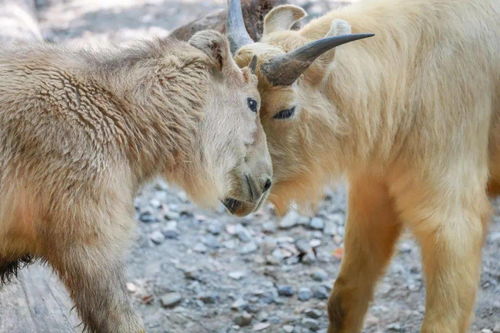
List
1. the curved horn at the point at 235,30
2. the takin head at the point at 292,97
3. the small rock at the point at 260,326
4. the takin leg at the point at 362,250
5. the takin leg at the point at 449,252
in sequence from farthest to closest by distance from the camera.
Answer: the small rock at the point at 260,326
the takin leg at the point at 362,250
the curved horn at the point at 235,30
the takin leg at the point at 449,252
the takin head at the point at 292,97

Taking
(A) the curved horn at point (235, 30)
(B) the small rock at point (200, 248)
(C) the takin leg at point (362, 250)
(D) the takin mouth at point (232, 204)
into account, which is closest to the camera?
(D) the takin mouth at point (232, 204)

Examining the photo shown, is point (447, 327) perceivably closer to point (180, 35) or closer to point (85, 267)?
point (85, 267)

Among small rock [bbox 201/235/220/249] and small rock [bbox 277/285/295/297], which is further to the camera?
small rock [bbox 201/235/220/249]

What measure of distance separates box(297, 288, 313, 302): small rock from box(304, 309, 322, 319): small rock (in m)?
0.18

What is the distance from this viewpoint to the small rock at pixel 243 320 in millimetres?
5695

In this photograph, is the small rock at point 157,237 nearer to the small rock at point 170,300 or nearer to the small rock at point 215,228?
the small rock at point 215,228

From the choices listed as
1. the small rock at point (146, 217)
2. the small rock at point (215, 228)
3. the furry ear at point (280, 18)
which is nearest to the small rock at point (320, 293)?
the small rock at point (215, 228)

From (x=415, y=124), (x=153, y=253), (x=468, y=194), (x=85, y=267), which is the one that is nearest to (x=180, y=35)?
(x=153, y=253)

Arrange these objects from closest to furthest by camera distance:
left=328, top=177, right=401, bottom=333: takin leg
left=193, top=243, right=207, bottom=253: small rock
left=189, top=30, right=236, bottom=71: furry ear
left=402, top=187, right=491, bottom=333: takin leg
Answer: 1. left=189, top=30, right=236, bottom=71: furry ear
2. left=402, top=187, right=491, bottom=333: takin leg
3. left=328, top=177, right=401, bottom=333: takin leg
4. left=193, top=243, right=207, bottom=253: small rock

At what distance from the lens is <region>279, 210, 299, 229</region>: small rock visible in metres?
6.91

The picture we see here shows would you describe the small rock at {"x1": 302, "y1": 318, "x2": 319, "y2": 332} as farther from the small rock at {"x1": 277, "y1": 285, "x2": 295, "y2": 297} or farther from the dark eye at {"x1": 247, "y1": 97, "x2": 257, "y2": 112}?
the dark eye at {"x1": 247, "y1": 97, "x2": 257, "y2": 112}

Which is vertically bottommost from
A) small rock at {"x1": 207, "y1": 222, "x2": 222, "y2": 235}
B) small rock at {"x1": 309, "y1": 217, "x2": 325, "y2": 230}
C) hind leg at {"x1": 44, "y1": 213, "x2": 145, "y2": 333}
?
small rock at {"x1": 309, "y1": 217, "x2": 325, "y2": 230}

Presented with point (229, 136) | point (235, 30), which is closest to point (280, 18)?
Result: point (235, 30)

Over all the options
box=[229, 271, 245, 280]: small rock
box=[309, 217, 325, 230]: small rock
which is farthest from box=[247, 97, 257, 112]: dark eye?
box=[309, 217, 325, 230]: small rock
